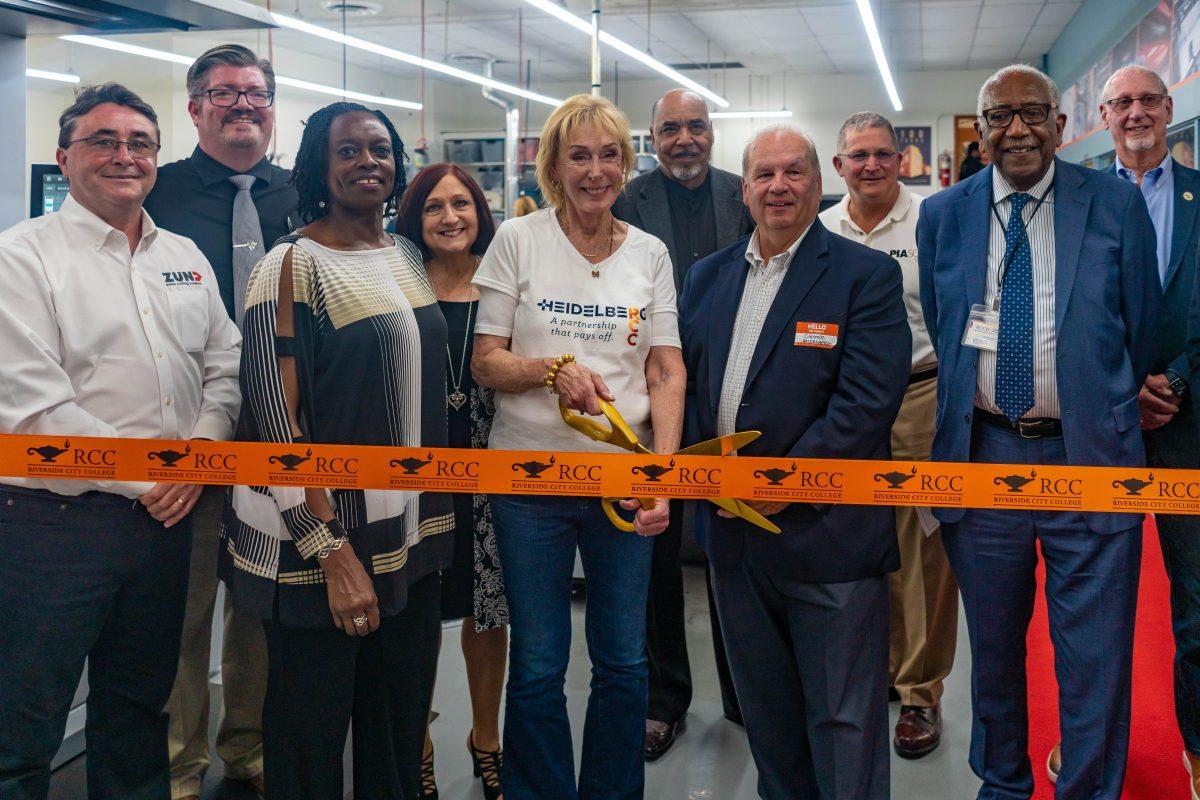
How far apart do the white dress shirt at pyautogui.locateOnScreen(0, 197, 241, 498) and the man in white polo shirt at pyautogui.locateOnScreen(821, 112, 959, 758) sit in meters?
1.88

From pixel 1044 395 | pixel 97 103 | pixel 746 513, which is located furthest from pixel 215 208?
pixel 1044 395

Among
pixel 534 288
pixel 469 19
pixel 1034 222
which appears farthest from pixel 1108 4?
pixel 534 288

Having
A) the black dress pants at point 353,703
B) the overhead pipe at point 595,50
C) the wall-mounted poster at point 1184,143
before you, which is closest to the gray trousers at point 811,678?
the black dress pants at point 353,703

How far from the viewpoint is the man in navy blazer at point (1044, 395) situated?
2123mm

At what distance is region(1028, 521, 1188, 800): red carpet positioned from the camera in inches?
110

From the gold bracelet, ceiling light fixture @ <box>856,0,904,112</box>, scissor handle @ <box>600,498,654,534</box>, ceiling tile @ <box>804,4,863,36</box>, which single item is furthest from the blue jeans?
ceiling tile @ <box>804,4,863,36</box>

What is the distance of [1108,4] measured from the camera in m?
8.58

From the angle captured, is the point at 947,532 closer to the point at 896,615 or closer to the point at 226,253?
the point at 896,615

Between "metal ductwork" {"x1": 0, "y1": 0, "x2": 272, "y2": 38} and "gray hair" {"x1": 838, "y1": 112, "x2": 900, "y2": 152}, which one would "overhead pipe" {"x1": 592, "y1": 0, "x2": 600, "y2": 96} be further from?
"metal ductwork" {"x1": 0, "y1": 0, "x2": 272, "y2": 38}

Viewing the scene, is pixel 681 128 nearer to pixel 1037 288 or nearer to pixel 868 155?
pixel 868 155

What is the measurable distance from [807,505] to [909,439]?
1150 millimetres

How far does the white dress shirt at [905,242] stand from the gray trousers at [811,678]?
1101mm

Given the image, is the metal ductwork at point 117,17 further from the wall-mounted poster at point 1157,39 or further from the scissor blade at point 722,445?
the wall-mounted poster at point 1157,39

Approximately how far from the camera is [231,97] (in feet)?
8.14
